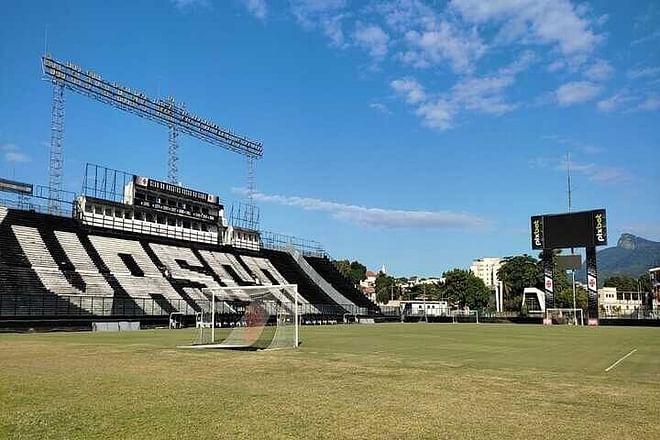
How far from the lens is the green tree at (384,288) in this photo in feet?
547

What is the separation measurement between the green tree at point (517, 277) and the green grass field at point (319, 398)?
379 ft

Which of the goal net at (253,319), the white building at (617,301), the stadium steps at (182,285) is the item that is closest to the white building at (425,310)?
the stadium steps at (182,285)

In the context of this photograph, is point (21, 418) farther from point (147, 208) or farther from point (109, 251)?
point (147, 208)

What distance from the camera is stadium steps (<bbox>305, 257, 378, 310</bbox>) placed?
265ft

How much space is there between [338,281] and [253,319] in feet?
159

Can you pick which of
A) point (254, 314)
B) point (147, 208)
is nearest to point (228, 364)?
point (254, 314)

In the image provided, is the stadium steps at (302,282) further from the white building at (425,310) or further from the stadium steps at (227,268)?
the white building at (425,310)

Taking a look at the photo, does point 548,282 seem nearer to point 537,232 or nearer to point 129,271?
point 537,232

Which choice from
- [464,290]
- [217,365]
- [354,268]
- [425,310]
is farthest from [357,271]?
[217,365]

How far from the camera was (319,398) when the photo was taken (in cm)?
1112

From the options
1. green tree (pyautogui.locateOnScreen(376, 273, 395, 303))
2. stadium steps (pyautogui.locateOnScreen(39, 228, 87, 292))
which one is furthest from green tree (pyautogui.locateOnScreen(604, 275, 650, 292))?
stadium steps (pyautogui.locateOnScreen(39, 228, 87, 292))

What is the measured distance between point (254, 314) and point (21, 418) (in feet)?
94.9

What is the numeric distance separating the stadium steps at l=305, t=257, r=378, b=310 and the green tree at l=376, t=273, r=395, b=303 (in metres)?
77.0

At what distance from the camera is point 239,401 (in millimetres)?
10672
